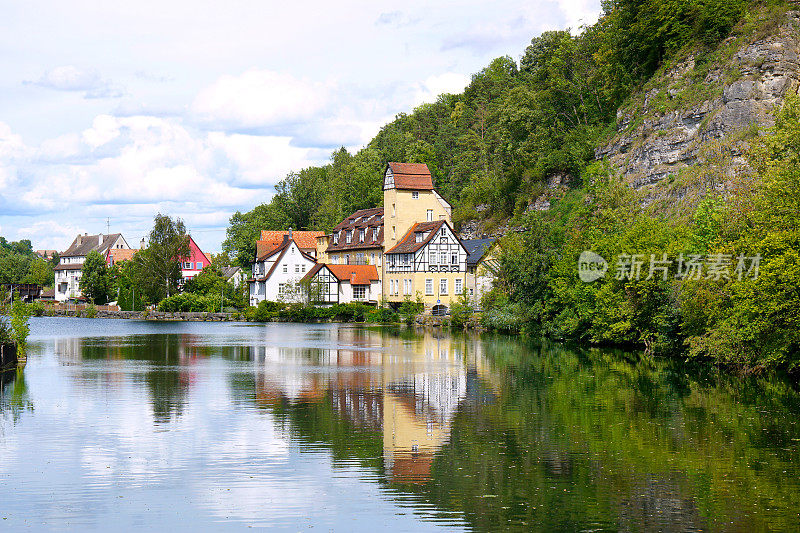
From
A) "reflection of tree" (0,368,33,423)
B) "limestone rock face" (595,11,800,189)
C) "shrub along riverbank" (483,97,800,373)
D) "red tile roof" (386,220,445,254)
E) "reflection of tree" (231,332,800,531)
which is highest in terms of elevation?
"limestone rock face" (595,11,800,189)

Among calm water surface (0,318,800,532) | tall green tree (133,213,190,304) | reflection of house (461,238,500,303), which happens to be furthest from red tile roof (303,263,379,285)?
calm water surface (0,318,800,532)

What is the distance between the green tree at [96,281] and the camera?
428 feet

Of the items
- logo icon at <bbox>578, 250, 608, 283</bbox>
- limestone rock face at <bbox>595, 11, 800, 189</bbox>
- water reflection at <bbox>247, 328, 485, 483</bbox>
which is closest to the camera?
water reflection at <bbox>247, 328, 485, 483</bbox>

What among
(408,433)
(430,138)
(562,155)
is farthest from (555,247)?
(430,138)

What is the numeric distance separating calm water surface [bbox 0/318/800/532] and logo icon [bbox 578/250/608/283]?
48.0 ft

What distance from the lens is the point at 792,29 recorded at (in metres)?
62.6

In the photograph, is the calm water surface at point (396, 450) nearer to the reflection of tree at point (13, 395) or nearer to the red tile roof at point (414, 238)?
the reflection of tree at point (13, 395)

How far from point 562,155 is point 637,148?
16.1 m

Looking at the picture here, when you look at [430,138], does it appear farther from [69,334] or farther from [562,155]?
[69,334]

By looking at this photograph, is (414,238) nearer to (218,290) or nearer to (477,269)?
(477,269)

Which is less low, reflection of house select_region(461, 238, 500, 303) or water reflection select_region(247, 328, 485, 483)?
reflection of house select_region(461, 238, 500, 303)

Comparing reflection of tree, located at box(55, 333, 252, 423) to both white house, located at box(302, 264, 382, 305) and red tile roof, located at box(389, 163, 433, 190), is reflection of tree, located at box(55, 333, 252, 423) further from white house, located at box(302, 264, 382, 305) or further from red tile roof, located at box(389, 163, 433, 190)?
red tile roof, located at box(389, 163, 433, 190)

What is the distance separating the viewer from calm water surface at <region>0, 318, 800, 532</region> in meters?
15.1

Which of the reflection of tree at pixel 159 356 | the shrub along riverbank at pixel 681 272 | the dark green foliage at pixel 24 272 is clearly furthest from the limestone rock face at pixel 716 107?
the dark green foliage at pixel 24 272
